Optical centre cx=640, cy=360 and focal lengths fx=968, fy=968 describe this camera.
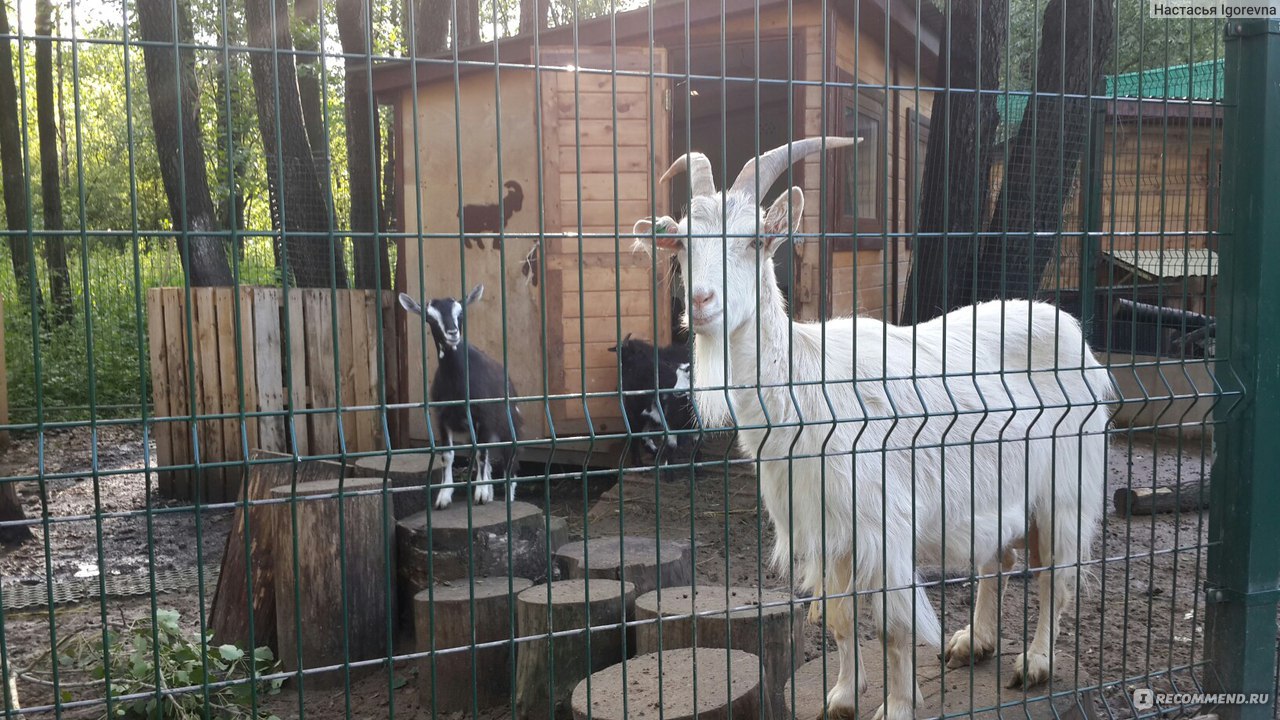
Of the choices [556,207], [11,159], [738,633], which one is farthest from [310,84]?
[738,633]

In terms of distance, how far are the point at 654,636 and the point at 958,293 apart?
508cm

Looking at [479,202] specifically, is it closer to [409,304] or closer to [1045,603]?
[409,304]

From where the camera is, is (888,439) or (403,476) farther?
(403,476)

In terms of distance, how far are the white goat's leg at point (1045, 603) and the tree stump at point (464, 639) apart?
6.37 ft

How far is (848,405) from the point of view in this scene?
342cm

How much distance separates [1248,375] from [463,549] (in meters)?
3.22

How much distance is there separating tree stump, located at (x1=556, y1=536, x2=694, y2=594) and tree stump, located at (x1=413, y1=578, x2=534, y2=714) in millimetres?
329

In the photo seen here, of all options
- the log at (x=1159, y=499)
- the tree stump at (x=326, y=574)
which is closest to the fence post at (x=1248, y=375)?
the log at (x=1159, y=499)

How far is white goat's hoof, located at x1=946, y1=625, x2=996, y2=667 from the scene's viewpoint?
147 inches

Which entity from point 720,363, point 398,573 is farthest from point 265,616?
point 720,363

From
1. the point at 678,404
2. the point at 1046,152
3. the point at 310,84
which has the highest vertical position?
the point at 310,84

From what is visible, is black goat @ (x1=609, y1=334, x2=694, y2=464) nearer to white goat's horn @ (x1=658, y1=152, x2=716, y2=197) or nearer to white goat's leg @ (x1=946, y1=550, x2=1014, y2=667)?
white goat's leg @ (x1=946, y1=550, x2=1014, y2=667)

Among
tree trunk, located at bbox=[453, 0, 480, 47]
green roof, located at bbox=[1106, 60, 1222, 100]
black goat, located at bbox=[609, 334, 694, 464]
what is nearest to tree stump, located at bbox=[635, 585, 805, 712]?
green roof, located at bbox=[1106, 60, 1222, 100]

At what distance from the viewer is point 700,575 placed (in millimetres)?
5484
